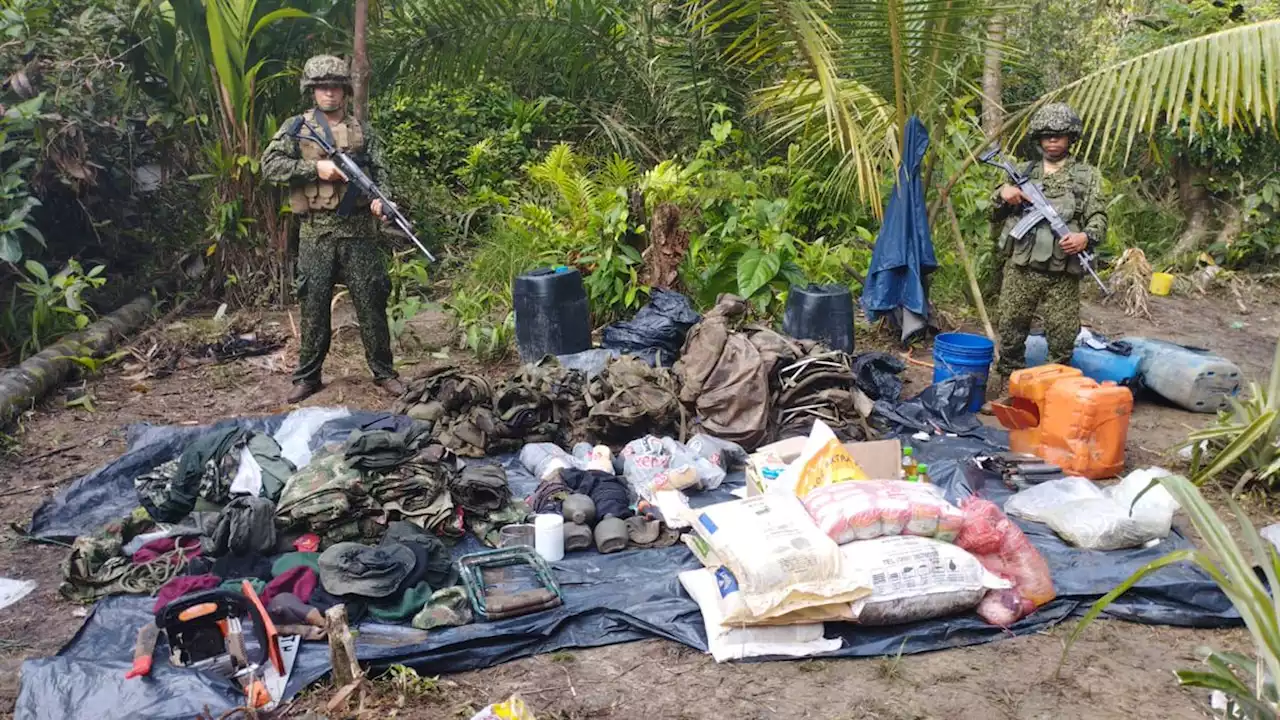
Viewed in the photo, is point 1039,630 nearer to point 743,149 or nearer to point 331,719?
point 331,719

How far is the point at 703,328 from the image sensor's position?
5.52m

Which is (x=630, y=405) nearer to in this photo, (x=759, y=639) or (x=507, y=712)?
(x=759, y=639)

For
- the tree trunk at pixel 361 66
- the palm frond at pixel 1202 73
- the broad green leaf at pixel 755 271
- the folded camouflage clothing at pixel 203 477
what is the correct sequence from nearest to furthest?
the folded camouflage clothing at pixel 203 477 < the palm frond at pixel 1202 73 < the broad green leaf at pixel 755 271 < the tree trunk at pixel 361 66

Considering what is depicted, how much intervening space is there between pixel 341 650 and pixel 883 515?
1.95 m

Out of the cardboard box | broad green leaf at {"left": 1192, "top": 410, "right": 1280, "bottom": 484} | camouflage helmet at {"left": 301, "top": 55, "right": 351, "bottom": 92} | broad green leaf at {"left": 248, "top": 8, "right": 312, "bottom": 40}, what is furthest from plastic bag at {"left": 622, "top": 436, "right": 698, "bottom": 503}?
broad green leaf at {"left": 248, "top": 8, "right": 312, "bottom": 40}

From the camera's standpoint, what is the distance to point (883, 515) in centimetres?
358

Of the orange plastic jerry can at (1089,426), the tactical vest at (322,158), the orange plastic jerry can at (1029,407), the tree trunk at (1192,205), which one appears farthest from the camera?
the tree trunk at (1192,205)

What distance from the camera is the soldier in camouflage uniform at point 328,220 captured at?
5.54 metres

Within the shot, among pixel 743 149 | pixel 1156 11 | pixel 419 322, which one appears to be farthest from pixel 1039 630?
pixel 1156 11

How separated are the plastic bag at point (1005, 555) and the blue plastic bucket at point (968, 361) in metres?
2.01

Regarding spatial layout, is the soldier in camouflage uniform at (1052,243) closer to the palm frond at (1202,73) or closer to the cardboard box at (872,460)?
the palm frond at (1202,73)

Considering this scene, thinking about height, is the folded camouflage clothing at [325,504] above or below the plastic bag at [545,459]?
above


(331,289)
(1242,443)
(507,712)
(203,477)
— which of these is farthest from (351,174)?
(1242,443)

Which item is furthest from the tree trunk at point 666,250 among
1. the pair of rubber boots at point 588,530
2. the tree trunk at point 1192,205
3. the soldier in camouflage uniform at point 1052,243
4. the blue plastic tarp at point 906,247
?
the tree trunk at point 1192,205
